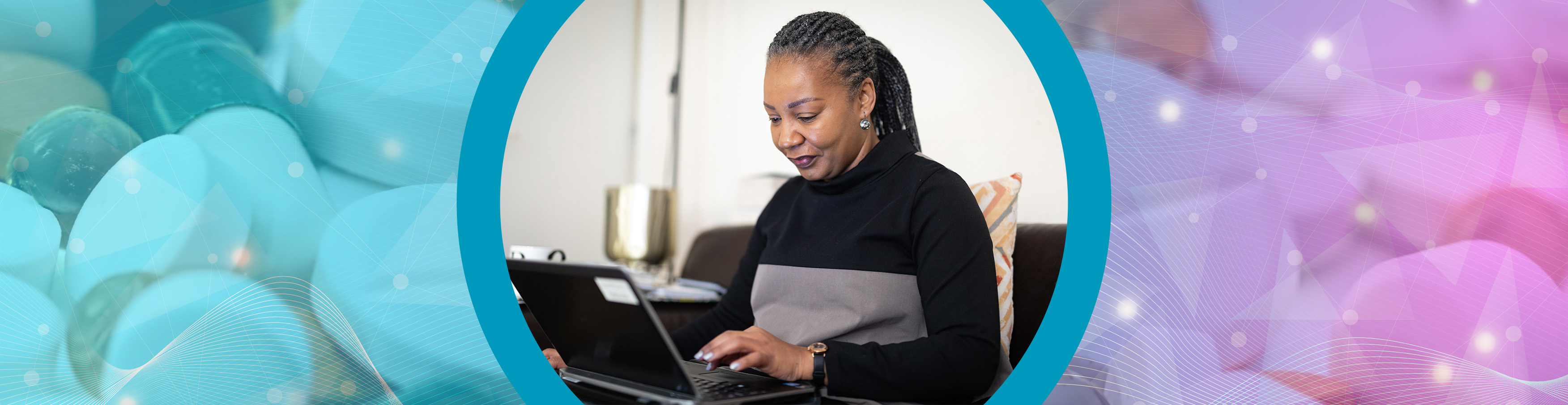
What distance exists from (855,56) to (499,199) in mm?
658

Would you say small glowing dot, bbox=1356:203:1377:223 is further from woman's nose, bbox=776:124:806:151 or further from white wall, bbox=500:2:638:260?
white wall, bbox=500:2:638:260

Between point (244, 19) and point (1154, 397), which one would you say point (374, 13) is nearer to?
point (244, 19)

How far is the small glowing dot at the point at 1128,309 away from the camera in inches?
45.6

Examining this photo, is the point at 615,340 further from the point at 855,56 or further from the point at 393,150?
the point at 855,56

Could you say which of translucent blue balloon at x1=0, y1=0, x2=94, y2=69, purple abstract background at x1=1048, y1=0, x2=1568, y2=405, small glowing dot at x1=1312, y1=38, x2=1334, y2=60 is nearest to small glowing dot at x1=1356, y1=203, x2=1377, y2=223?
purple abstract background at x1=1048, y1=0, x2=1568, y2=405

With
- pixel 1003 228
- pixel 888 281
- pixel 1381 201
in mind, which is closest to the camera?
pixel 1381 201

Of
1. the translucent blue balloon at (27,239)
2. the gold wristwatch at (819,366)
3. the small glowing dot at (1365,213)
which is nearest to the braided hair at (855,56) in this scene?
the gold wristwatch at (819,366)

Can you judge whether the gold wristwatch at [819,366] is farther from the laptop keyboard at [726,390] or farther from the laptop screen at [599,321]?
the laptop screen at [599,321]

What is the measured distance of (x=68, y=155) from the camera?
44.0 inches

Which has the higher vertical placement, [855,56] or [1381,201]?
[855,56]

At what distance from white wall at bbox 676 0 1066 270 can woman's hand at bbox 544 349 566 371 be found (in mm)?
847

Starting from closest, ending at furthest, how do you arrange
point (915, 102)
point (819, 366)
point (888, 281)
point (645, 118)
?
point (819, 366)
point (888, 281)
point (915, 102)
point (645, 118)

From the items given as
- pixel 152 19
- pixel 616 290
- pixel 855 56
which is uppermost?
pixel 855 56

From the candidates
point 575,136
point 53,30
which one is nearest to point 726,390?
point 53,30
